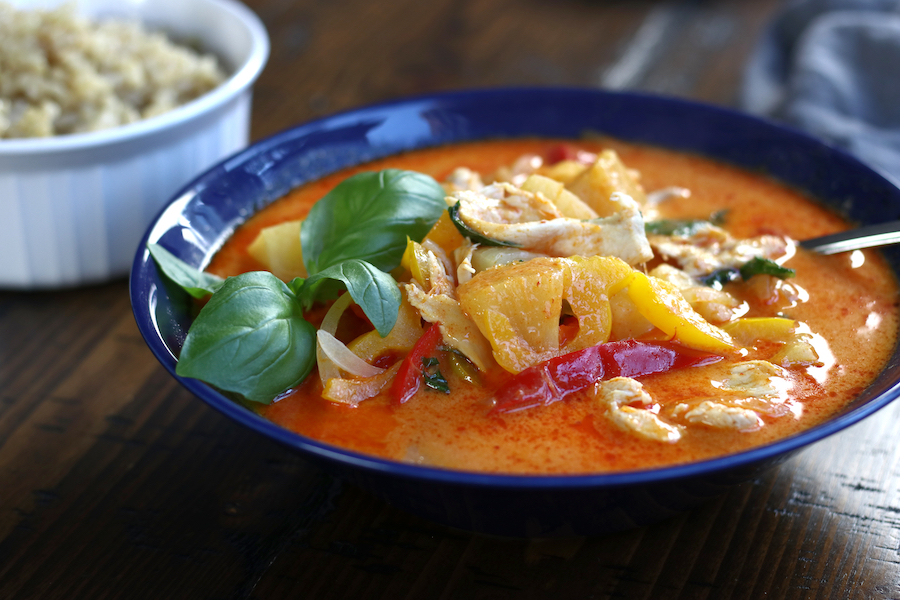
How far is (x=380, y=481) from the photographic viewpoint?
1.57m

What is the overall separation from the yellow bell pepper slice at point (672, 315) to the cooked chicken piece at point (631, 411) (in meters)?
0.17

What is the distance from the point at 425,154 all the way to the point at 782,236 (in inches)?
48.1

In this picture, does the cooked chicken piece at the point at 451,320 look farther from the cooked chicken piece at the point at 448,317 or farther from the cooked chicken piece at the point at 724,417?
the cooked chicken piece at the point at 724,417

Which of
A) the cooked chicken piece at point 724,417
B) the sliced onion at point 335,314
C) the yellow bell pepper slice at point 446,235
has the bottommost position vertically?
the sliced onion at point 335,314

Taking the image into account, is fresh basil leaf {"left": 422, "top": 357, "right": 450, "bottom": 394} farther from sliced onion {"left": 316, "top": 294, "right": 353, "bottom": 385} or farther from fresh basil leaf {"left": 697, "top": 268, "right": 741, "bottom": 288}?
fresh basil leaf {"left": 697, "top": 268, "right": 741, "bottom": 288}

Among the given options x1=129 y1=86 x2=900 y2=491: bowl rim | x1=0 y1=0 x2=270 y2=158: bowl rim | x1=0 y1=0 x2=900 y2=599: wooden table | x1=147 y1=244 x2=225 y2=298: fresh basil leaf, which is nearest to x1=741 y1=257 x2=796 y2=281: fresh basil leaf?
x1=0 y1=0 x2=900 y2=599: wooden table

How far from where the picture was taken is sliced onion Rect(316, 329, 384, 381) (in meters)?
1.85

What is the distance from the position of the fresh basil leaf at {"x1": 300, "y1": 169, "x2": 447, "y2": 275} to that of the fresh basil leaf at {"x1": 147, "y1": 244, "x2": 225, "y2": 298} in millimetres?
259

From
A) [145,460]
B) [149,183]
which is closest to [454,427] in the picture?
[145,460]

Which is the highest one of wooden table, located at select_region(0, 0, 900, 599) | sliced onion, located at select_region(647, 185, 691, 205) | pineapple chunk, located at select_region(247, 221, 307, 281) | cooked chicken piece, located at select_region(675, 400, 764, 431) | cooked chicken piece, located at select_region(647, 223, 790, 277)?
cooked chicken piece, located at select_region(675, 400, 764, 431)

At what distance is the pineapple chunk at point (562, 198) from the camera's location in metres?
2.23

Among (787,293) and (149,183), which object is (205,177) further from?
(787,293)

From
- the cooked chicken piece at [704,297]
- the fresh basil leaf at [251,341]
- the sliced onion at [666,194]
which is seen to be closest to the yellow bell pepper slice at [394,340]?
the fresh basil leaf at [251,341]

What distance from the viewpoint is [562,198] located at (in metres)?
2.25
